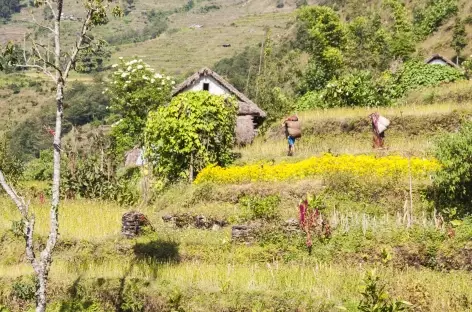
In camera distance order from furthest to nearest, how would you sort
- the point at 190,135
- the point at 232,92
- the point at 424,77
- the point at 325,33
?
1. the point at 325,33
2. the point at 232,92
3. the point at 424,77
4. the point at 190,135

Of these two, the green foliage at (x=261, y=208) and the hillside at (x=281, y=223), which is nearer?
the hillside at (x=281, y=223)

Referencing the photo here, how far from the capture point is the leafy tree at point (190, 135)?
1969 centimetres

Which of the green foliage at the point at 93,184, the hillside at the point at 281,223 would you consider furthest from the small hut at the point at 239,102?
the green foliage at the point at 93,184

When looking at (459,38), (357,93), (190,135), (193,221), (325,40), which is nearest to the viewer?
(193,221)

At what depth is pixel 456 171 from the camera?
13289 mm

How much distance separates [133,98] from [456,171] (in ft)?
61.9

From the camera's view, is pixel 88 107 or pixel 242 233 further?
pixel 88 107

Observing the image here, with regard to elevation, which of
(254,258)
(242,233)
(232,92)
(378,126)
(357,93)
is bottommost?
(254,258)

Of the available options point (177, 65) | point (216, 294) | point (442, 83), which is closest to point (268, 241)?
point (216, 294)

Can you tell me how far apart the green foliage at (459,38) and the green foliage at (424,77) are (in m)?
30.1

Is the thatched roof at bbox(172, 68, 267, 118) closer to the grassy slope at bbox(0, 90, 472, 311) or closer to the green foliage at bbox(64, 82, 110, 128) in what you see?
the grassy slope at bbox(0, 90, 472, 311)

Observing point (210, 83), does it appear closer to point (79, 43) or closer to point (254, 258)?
point (254, 258)

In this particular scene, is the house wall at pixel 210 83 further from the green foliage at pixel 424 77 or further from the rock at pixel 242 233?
the rock at pixel 242 233

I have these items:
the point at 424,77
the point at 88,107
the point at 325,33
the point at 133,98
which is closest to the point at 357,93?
the point at 424,77
